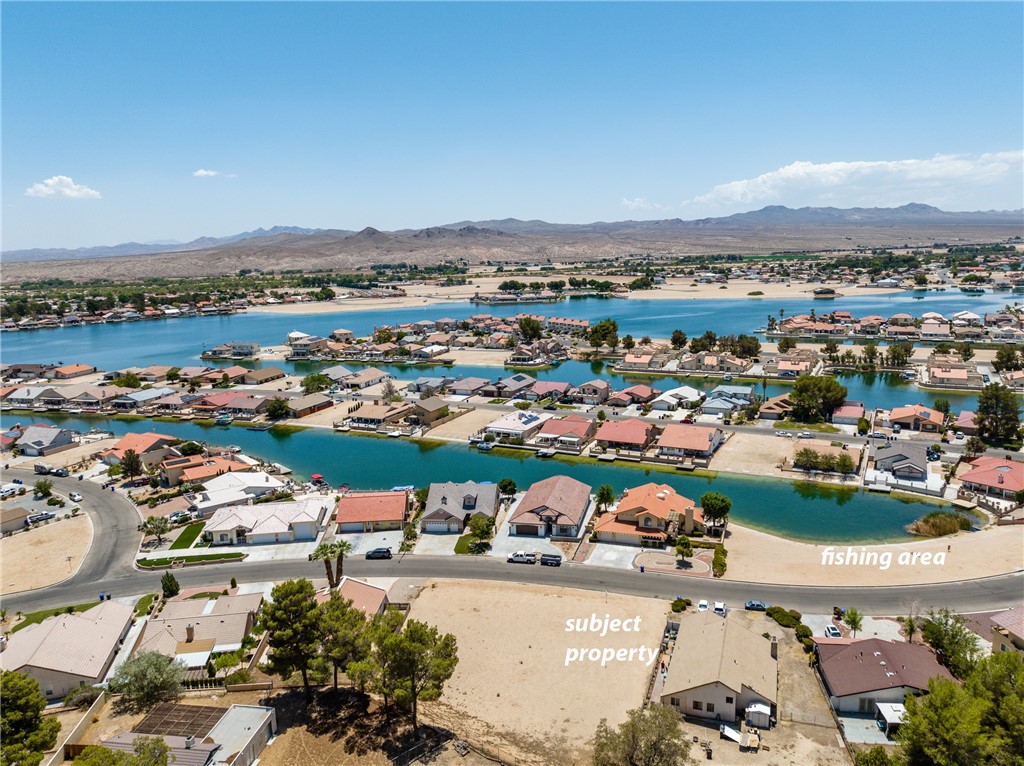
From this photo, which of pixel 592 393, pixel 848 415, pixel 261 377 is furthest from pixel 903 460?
pixel 261 377

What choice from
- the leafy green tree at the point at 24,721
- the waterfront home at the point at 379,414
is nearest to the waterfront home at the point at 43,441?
the waterfront home at the point at 379,414

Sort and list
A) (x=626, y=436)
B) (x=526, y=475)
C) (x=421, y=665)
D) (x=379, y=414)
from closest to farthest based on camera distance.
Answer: (x=421, y=665)
(x=526, y=475)
(x=626, y=436)
(x=379, y=414)

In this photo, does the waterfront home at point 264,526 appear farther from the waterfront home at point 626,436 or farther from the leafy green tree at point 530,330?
the leafy green tree at point 530,330

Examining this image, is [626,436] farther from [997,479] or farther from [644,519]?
[997,479]

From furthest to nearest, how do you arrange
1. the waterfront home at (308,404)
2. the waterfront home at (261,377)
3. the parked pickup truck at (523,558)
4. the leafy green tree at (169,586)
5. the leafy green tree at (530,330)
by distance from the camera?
the leafy green tree at (530,330) < the waterfront home at (261,377) < the waterfront home at (308,404) < the parked pickup truck at (523,558) < the leafy green tree at (169,586)

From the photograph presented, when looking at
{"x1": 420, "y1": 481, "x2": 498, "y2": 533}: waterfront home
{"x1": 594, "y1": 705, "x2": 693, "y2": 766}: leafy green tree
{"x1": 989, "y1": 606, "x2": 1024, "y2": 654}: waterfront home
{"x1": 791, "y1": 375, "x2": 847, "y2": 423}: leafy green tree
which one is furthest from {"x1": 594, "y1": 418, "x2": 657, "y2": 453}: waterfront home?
{"x1": 594, "y1": 705, "x2": 693, "y2": 766}: leafy green tree
